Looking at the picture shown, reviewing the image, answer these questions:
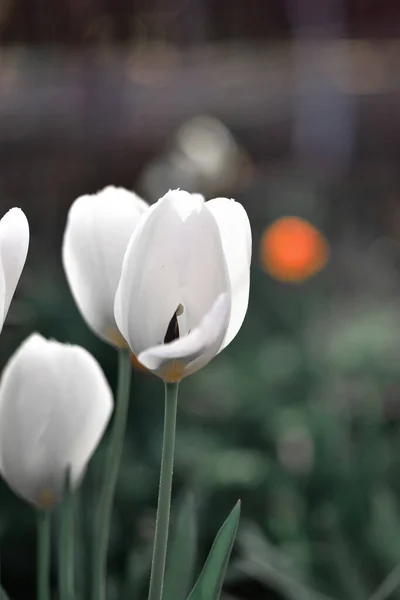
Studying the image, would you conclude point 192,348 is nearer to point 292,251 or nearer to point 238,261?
point 238,261

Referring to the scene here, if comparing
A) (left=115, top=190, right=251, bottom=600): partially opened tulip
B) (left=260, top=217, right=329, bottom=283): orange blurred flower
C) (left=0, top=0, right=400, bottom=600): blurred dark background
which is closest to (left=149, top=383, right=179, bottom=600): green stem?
(left=115, top=190, right=251, bottom=600): partially opened tulip

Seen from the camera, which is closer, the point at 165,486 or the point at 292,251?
the point at 165,486

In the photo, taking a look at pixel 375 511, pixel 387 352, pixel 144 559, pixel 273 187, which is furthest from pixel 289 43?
pixel 144 559

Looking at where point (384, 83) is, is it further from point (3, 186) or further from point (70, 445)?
point (70, 445)

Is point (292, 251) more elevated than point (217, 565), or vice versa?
point (217, 565)

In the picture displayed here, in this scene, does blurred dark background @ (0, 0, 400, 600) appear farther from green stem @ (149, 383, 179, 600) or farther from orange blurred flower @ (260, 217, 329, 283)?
green stem @ (149, 383, 179, 600)

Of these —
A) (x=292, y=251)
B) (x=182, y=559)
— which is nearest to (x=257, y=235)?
(x=292, y=251)
